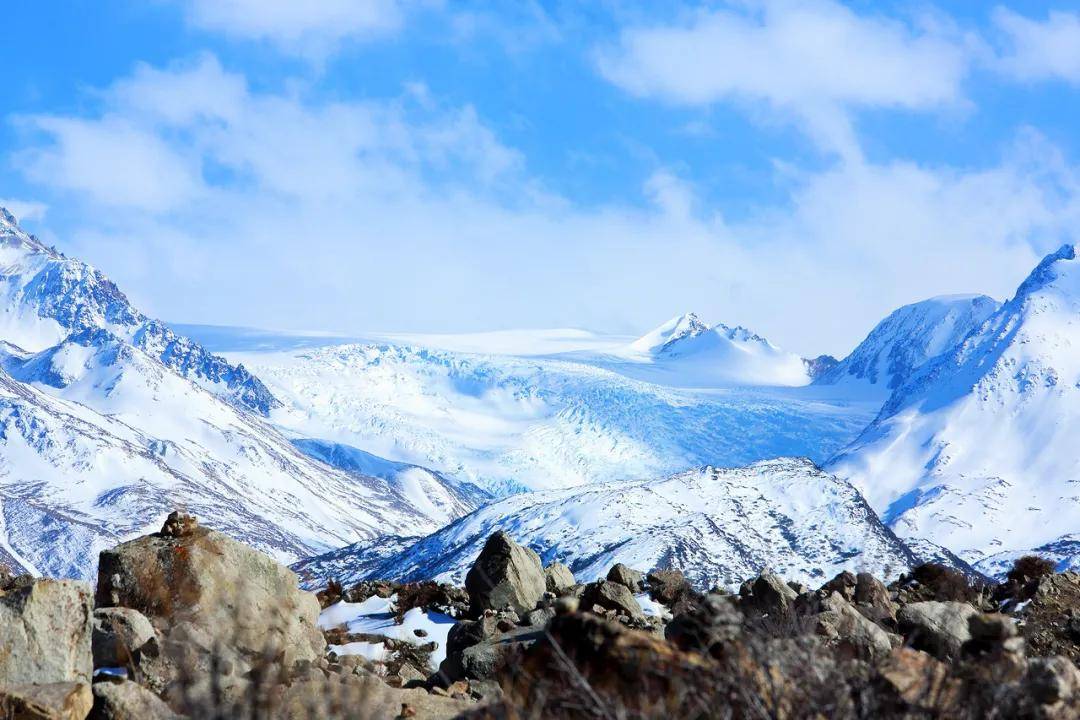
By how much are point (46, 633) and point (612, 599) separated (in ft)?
34.1

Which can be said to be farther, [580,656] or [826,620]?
[826,620]

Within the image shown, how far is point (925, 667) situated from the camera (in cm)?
918

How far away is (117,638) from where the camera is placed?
14.1 m

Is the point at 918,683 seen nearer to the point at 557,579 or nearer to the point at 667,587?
the point at 557,579

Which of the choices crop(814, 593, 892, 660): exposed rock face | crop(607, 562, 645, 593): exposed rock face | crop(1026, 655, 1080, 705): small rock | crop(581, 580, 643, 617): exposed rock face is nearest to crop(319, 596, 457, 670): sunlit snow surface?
crop(581, 580, 643, 617): exposed rock face

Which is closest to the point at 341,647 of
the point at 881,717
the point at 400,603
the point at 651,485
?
the point at 400,603

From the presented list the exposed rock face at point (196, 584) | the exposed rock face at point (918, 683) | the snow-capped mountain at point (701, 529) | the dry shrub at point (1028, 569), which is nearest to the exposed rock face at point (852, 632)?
the exposed rock face at point (918, 683)

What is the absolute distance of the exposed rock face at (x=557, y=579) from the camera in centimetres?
2488

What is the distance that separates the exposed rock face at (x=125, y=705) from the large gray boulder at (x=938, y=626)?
9.44 metres

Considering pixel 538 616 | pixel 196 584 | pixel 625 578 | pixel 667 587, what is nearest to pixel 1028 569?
pixel 667 587

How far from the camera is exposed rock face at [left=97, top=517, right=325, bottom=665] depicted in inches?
620

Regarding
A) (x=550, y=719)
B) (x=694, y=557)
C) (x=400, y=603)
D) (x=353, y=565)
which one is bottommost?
(x=353, y=565)

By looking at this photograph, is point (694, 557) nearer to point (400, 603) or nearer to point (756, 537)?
point (756, 537)

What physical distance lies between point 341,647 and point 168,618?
449cm
